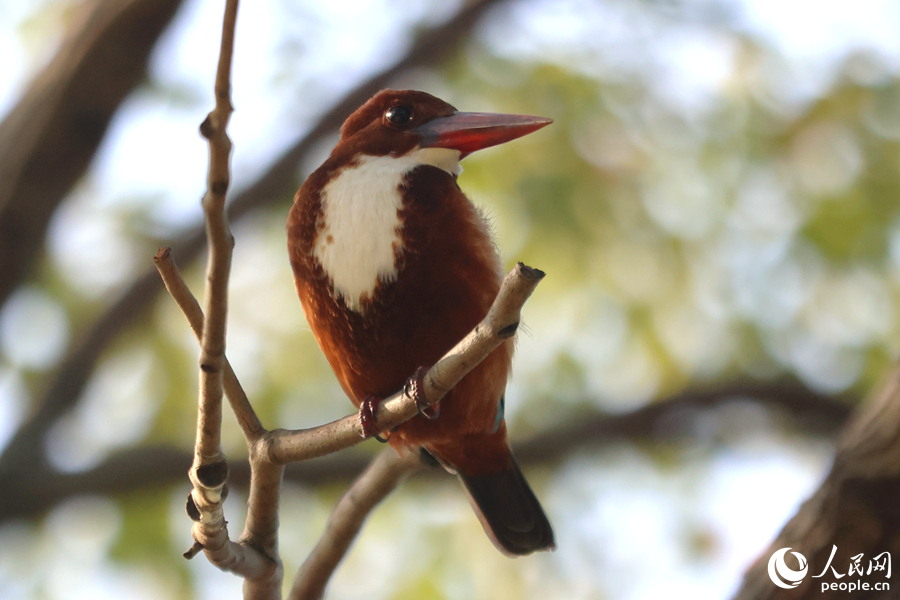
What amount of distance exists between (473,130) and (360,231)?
0.62m

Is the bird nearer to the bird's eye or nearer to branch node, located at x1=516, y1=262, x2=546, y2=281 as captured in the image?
the bird's eye

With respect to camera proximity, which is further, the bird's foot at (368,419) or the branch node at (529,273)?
the bird's foot at (368,419)

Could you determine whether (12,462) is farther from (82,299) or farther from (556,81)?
(556,81)

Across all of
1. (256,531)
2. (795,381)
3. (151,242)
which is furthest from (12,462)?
(795,381)

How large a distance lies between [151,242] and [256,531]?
414 cm

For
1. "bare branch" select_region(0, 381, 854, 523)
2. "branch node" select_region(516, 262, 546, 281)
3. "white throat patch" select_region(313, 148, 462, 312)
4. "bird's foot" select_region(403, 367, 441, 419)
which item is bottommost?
"bare branch" select_region(0, 381, 854, 523)

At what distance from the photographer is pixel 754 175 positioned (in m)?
5.75

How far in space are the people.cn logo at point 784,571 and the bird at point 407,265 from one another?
1.00 meters

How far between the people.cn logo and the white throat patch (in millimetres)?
1558

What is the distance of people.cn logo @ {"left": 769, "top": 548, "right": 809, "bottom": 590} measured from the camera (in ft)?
8.87

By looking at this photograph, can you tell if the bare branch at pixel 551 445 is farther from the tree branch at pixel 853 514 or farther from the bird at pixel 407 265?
the tree branch at pixel 853 514

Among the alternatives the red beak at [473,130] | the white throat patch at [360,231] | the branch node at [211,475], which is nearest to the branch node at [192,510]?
the branch node at [211,475]

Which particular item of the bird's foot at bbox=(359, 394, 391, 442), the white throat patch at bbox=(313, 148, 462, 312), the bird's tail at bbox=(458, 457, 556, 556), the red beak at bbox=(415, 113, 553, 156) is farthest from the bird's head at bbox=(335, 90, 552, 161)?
the bird's tail at bbox=(458, 457, 556, 556)

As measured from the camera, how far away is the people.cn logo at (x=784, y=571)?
8.87 ft
